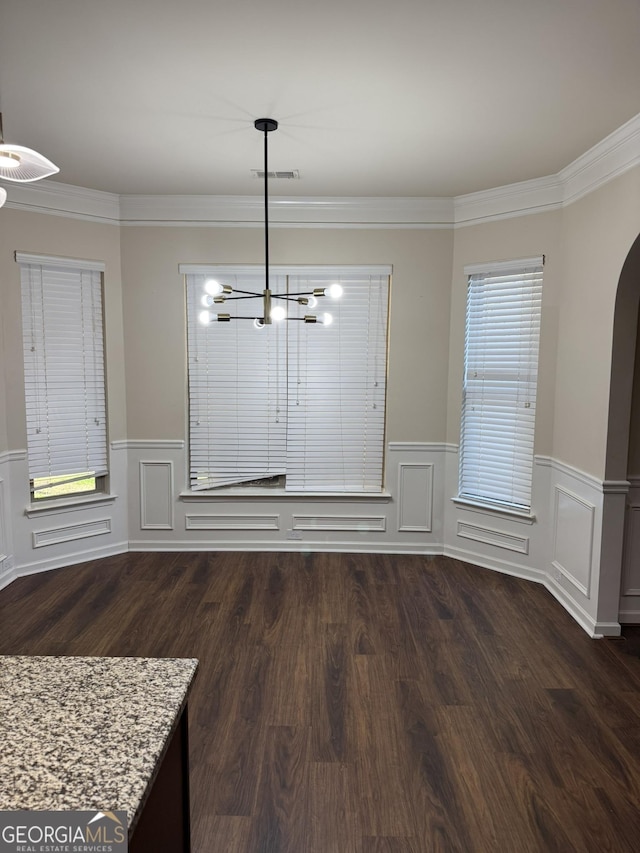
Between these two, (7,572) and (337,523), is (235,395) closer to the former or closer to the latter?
(337,523)

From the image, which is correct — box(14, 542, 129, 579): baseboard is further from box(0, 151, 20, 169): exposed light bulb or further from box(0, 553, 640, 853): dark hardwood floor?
box(0, 151, 20, 169): exposed light bulb

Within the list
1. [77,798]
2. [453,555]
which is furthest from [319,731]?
[453,555]

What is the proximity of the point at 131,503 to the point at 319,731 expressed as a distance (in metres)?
3.09

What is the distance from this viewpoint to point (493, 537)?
15.8 ft

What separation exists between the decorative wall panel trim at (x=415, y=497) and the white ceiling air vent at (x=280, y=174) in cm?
253

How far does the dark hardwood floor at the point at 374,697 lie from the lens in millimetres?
2219

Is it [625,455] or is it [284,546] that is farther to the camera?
[284,546]

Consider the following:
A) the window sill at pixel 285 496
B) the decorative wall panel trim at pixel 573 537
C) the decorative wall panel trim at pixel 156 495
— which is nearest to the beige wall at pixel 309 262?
the decorative wall panel trim at pixel 156 495

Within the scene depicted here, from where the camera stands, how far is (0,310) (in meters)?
4.33

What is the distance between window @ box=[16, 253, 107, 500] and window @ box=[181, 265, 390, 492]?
2.63ft

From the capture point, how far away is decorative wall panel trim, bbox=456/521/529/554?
4656 mm

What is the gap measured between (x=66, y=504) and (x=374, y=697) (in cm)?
310

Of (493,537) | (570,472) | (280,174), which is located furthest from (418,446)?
(280,174)

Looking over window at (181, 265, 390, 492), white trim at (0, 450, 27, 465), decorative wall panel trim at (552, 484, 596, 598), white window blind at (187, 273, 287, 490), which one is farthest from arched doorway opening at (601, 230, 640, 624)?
white trim at (0, 450, 27, 465)
